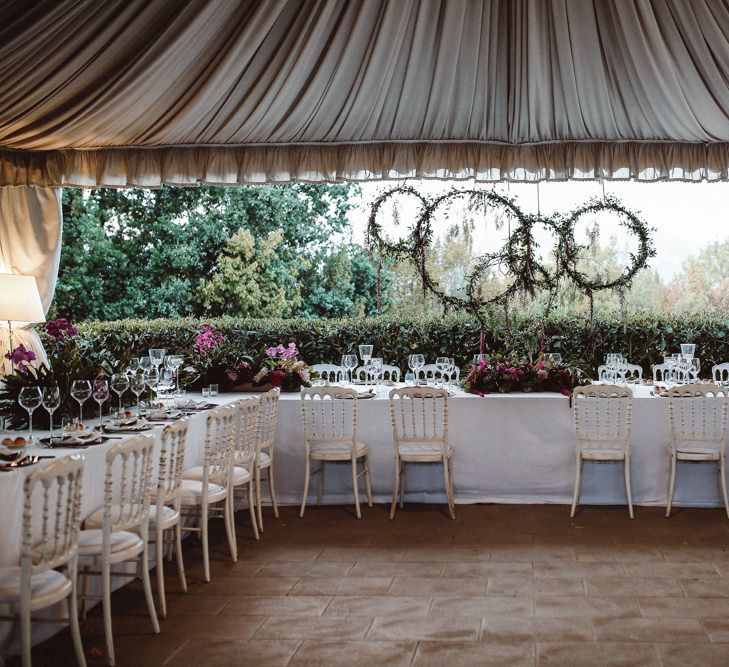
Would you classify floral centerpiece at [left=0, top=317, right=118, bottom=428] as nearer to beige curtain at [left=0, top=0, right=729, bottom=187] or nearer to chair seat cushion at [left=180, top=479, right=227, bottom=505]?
chair seat cushion at [left=180, top=479, right=227, bottom=505]

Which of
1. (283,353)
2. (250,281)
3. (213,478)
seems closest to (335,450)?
(283,353)

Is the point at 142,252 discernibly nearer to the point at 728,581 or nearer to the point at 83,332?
the point at 83,332

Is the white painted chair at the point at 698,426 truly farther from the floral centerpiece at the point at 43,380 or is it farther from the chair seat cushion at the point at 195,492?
the floral centerpiece at the point at 43,380

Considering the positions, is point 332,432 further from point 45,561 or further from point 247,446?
point 45,561

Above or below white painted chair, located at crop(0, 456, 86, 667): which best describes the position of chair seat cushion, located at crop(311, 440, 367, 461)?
below

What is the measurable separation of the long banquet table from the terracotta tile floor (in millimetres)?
320

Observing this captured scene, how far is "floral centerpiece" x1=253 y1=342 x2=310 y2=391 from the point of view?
22.5 feet

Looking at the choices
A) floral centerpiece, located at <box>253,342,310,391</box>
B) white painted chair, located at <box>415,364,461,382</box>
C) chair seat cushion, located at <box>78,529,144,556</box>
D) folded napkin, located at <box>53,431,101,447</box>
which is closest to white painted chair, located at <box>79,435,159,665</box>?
chair seat cushion, located at <box>78,529,144,556</box>

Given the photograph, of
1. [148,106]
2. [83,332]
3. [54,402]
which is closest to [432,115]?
[148,106]

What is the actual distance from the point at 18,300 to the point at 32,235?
1.05 metres

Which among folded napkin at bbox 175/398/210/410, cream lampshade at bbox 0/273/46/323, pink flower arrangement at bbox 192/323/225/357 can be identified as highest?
cream lampshade at bbox 0/273/46/323

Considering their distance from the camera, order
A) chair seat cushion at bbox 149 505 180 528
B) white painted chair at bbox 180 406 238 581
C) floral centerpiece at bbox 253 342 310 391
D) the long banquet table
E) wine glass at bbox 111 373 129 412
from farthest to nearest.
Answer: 1. floral centerpiece at bbox 253 342 310 391
2. the long banquet table
3. wine glass at bbox 111 373 129 412
4. white painted chair at bbox 180 406 238 581
5. chair seat cushion at bbox 149 505 180 528

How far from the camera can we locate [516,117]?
6566 mm

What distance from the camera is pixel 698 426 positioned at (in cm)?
611
